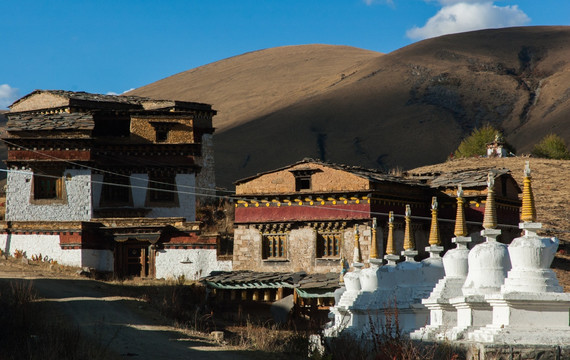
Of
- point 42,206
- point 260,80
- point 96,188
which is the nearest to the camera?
point 42,206

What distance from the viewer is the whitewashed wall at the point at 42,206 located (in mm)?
44844

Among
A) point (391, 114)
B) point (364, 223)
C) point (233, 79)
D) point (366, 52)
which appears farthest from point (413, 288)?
point (366, 52)

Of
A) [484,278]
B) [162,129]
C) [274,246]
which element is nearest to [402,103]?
[162,129]

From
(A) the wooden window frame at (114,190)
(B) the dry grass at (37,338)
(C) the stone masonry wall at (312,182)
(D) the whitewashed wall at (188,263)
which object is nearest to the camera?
(B) the dry grass at (37,338)

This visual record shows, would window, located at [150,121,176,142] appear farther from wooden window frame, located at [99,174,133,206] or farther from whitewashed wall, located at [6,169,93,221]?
whitewashed wall, located at [6,169,93,221]

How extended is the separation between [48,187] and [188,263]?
28.5 ft

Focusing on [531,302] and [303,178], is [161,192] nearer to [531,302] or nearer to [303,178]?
[303,178]

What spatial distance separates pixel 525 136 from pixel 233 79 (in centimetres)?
6963

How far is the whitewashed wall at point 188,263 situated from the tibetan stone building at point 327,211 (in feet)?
3.92

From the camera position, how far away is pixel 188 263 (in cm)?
4288

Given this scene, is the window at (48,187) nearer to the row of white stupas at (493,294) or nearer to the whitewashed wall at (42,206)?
the whitewashed wall at (42,206)

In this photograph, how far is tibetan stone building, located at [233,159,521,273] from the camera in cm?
4028

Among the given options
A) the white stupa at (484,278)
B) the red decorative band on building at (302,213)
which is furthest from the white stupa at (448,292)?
the red decorative band on building at (302,213)

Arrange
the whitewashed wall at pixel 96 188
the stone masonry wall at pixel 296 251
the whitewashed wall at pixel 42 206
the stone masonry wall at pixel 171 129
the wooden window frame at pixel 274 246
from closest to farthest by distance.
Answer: the stone masonry wall at pixel 296 251 → the wooden window frame at pixel 274 246 → the whitewashed wall at pixel 42 206 → the whitewashed wall at pixel 96 188 → the stone masonry wall at pixel 171 129
